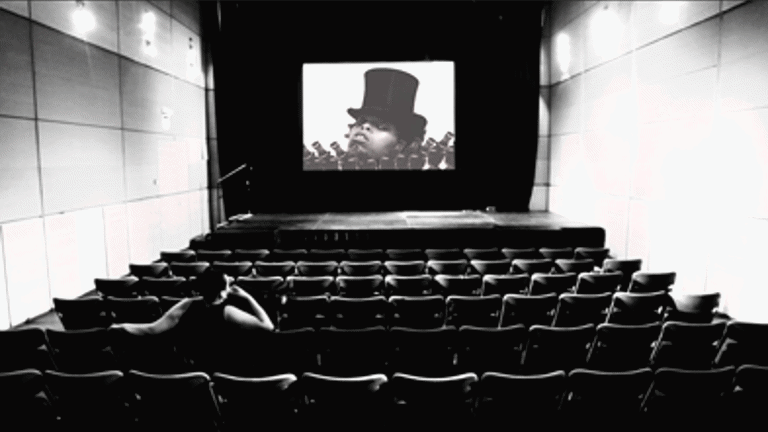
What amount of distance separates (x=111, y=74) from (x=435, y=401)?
745 cm

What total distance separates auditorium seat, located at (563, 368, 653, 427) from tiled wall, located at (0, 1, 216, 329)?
225 inches

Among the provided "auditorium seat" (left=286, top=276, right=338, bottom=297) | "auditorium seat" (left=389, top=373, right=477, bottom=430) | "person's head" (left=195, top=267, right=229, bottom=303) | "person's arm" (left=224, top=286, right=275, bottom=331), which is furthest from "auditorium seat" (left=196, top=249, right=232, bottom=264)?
"auditorium seat" (left=389, top=373, right=477, bottom=430)

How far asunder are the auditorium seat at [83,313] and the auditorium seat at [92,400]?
5.09ft

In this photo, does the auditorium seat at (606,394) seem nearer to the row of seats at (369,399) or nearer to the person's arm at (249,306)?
the row of seats at (369,399)

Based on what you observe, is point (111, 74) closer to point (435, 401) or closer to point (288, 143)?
point (288, 143)

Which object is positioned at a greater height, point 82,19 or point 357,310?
point 82,19

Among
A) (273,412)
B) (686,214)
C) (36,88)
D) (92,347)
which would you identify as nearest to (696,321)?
(686,214)

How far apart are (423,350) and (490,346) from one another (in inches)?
18.2

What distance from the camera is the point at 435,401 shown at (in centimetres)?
287

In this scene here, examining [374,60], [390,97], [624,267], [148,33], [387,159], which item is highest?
[374,60]

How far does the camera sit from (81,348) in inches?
142

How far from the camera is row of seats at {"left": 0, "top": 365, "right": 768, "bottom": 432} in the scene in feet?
9.31

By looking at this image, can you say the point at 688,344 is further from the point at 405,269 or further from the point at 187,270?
the point at 187,270

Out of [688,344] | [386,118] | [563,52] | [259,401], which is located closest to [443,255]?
[688,344]
